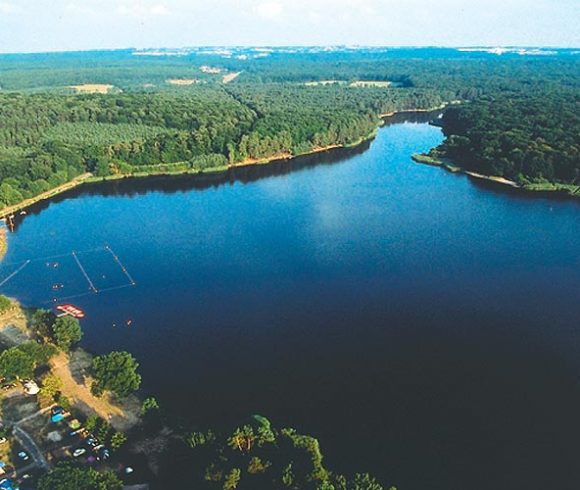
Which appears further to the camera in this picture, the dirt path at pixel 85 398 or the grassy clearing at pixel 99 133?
the grassy clearing at pixel 99 133

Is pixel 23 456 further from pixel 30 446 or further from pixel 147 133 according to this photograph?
pixel 147 133

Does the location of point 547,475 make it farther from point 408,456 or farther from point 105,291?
point 105,291

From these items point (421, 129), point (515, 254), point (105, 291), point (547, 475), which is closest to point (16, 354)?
point (105, 291)

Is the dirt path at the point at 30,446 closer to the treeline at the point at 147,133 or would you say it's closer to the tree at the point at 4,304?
the tree at the point at 4,304

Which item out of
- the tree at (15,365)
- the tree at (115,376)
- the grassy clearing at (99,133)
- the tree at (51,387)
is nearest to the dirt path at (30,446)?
the tree at (51,387)

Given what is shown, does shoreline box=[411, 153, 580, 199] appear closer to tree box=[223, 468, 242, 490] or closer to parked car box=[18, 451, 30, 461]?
tree box=[223, 468, 242, 490]

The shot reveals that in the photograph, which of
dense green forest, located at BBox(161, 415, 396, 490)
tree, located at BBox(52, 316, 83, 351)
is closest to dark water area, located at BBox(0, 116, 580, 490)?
tree, located at BBox(52, 316, 83, 351)

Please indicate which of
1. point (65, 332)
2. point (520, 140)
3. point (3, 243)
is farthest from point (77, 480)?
point (520, 140)
